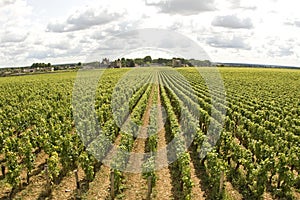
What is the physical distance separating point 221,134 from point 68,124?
822 centimetres

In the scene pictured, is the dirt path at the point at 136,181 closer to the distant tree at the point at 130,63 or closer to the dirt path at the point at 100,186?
the dirt path at the point at 100,186

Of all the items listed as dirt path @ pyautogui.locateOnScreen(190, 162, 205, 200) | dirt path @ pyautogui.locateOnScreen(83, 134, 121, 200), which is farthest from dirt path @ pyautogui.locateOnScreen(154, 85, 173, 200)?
dirt path @ pyautogui.locateOnScreen(83, 134, 121, 200)

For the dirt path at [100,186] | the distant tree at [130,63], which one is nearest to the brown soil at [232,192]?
the dirt path at [100,186]

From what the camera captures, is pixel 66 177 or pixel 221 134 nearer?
pixel 66 177

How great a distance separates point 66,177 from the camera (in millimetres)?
11781

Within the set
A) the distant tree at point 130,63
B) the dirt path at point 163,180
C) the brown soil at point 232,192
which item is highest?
the distant tree at point 130,63

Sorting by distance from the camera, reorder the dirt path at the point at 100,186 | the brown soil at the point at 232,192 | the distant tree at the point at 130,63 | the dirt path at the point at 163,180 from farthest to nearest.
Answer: the distant tree at the point at 130,63
the dirt path at the point at 163,180
the dirt path at the point at 100,186
the brown soil at the point at 232,192

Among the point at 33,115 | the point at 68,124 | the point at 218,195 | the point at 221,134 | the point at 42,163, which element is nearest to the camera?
the point at 218,195


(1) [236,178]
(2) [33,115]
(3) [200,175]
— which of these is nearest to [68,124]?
(2) [33,115]

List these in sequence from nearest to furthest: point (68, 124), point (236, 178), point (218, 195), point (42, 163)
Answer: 1. point (218, 195)
2. point (236, 178)
3. point (42, 163)
4. point (68, 124)

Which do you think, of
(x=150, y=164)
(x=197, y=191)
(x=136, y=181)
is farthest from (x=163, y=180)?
(x=197, y=191)

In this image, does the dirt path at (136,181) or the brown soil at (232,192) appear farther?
the dirt path at (136,181)

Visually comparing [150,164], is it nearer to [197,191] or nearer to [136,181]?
[136,181]

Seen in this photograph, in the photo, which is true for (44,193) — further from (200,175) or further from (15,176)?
(200,175)
